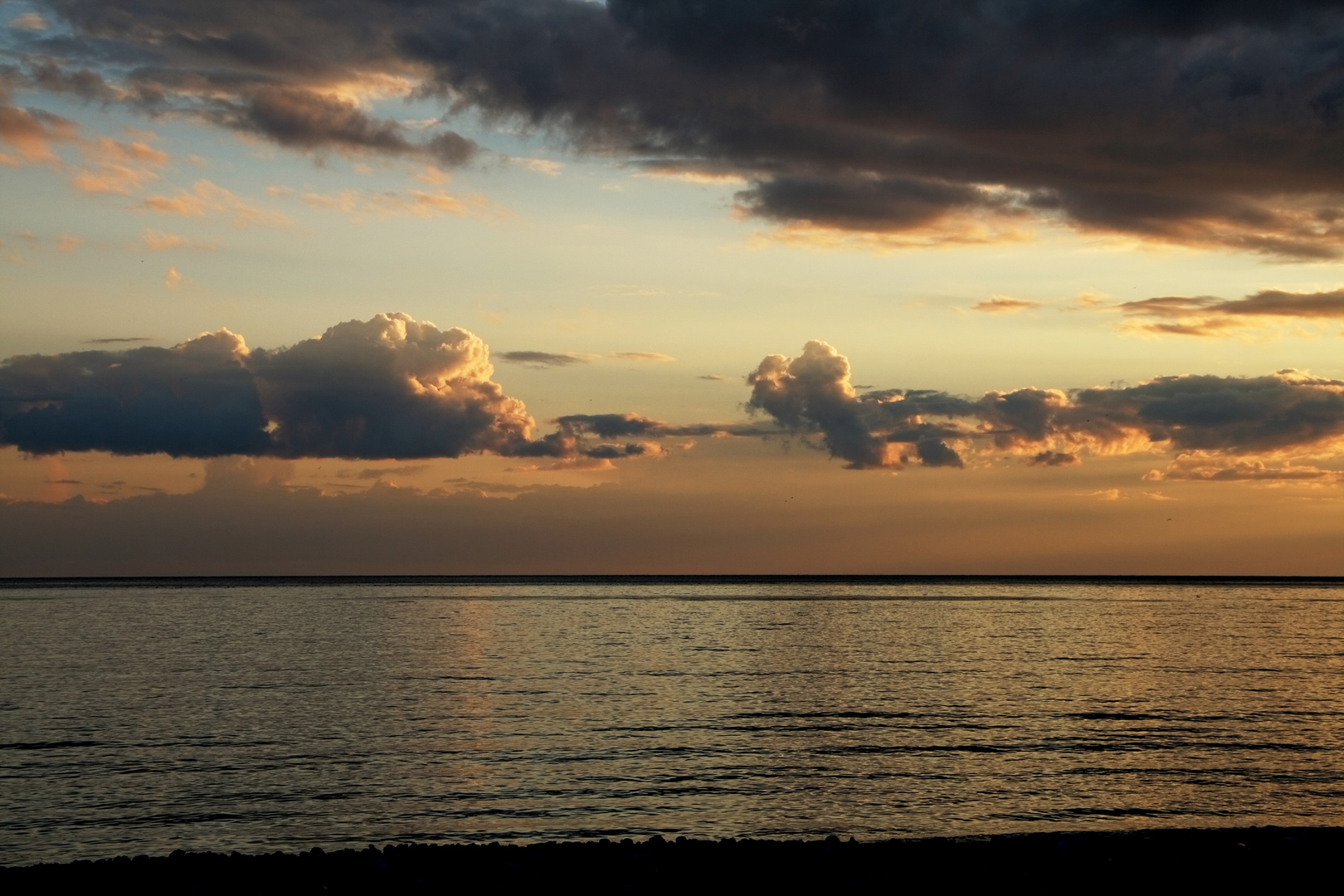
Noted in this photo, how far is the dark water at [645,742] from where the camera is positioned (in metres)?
32.7

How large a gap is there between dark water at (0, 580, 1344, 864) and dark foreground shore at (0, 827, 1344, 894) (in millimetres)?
5416

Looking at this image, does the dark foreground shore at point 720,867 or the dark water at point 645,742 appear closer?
the dark foreground shore at point 720,867

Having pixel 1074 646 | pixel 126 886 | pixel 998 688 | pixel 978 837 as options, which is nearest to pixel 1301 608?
pixel 1074 646

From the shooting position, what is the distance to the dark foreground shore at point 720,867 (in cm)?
2278

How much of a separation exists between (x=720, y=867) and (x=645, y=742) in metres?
21.2

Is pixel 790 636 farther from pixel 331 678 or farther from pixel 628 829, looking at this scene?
pixel 628 829

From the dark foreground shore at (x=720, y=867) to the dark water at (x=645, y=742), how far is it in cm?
542

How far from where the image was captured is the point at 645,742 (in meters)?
44.7

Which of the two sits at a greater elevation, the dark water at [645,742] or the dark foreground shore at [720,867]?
the dark foreground shore at [720,867]

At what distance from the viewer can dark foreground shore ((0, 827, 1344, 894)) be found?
22.8 metres

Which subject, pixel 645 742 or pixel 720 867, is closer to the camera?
pixel 720 867

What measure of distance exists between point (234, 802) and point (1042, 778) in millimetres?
26050

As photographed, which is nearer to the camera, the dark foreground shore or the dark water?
the dark foreground shore

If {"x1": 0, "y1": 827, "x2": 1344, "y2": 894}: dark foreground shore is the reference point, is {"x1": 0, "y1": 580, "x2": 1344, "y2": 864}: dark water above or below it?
below
